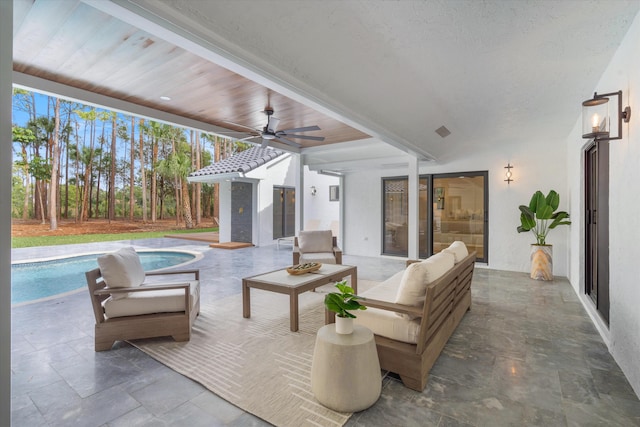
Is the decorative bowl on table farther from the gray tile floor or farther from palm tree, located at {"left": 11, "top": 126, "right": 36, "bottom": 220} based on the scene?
palm tree, located at {"left": 11, "top": 126, "right": 36, "bottom": 220}

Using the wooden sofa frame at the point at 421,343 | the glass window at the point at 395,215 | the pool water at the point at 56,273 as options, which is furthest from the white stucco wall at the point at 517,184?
the pool water at the point at 56,273

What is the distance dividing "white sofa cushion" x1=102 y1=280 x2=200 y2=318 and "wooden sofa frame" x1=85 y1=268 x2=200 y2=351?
40mm

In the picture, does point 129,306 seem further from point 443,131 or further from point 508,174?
point 508,174

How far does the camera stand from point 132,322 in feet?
9.48

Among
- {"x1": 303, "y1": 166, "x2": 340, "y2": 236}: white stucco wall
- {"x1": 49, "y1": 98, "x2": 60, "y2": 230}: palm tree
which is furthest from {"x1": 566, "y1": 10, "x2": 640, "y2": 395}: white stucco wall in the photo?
{"x1": 49, "y1": 98, "x2": 60, "y2": 230}: palm tree

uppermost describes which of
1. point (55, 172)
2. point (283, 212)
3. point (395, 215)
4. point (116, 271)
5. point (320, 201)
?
point (55, 172)

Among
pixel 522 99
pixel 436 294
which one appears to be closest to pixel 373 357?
pixel 436 294

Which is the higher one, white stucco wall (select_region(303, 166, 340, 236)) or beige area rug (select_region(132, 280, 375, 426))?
white stucco wall (select_region(303, 166, 340, 236))

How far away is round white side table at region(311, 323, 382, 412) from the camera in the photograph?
77.1 inches

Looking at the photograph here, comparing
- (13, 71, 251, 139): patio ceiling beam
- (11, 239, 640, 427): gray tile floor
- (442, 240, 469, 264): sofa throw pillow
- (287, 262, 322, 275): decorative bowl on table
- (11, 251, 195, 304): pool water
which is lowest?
(11, 251, 195, 304): pool water

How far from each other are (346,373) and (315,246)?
13.0 ft

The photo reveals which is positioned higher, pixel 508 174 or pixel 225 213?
pixel 508 174

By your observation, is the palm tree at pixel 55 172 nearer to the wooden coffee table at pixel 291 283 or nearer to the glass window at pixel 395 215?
the glass window at pixel 395 215

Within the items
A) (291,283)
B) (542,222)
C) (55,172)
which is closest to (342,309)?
(291,283)
